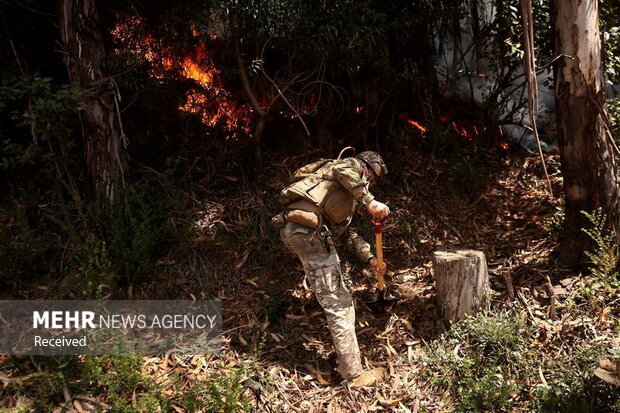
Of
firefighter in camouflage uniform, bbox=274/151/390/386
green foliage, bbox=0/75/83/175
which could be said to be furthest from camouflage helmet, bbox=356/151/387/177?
green foliage, bbox=0/75/83/175

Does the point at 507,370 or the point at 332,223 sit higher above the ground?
the point at 332,223

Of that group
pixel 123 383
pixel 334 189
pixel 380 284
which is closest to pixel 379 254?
pixel 380 284

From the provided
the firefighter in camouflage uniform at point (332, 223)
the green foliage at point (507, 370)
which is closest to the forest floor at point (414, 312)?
the green foliage at point (507, 370)

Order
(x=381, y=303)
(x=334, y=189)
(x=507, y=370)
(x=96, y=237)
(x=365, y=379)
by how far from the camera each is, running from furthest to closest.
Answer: (x=96, y=237) → (x=381, y=303) → (x=334, y=189) → (x=365, y=379) → (x=507, y=370)

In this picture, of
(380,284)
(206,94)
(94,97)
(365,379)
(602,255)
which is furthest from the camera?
(206,94)

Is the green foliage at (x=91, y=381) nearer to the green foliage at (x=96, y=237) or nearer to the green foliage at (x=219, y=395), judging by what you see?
the green foliage at (x=219, y=395)

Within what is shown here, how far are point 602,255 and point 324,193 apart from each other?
8.31ft

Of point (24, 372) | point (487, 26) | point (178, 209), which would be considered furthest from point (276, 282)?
point (487, 26)

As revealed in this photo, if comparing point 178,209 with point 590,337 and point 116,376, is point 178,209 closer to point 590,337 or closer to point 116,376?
point 116,376

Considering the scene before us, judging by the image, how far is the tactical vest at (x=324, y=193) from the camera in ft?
15.7

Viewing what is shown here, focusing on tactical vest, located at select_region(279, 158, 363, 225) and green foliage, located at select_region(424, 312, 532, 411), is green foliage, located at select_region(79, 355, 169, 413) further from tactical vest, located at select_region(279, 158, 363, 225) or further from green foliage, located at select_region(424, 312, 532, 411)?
green foliage, located at select_region(424, 312, 532, 411)

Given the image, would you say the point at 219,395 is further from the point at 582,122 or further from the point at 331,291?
the point at 582,122

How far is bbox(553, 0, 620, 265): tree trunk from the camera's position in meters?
4.84

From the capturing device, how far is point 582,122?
16.4ft
